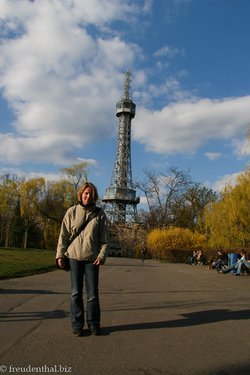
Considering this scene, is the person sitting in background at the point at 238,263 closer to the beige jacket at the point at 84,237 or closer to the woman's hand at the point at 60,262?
the beige jacket at the point at 84,237

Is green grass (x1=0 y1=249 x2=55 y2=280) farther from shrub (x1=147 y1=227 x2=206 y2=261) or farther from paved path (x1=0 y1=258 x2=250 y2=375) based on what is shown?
shrub (x1=147 y1=227 x2=206 y2=261)

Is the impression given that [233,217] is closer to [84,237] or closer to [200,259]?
[200,259]

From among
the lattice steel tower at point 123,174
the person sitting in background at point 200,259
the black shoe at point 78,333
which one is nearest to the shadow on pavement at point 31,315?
the black shoe at point 78,333

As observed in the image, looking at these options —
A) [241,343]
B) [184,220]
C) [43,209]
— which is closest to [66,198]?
[43,209]

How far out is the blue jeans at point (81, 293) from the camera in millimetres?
5547

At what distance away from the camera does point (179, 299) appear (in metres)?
9.08

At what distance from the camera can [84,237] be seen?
5848 millimetres

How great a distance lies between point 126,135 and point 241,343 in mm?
101960

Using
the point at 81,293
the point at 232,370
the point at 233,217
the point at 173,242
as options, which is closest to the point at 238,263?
→ the point at 233,217

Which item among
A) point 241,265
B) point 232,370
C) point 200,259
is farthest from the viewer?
point 200,259

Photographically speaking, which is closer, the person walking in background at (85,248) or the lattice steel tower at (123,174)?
the person walking in background at (85,248)

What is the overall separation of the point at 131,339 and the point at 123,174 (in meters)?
97.8

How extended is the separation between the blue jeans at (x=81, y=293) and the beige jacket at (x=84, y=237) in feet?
0.46

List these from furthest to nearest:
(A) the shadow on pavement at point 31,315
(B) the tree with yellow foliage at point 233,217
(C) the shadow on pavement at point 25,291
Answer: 1. (B) the tree with yellow foliage at point 233,217
2. (C) the shadow on pavement at point 25,291
3. (A) the shadow on pavement at point 31,315
